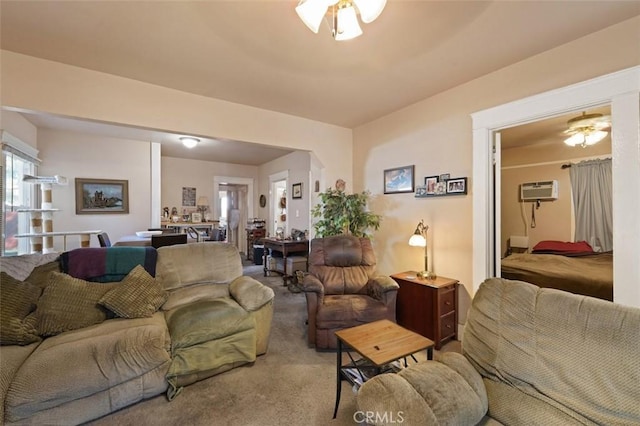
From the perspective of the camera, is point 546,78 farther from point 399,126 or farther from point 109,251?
point 109,251

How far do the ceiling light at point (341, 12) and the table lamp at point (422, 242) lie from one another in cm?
196

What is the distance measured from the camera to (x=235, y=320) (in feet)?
6.79

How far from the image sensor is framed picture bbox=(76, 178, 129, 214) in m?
4.32

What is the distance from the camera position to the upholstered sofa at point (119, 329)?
1432 mm

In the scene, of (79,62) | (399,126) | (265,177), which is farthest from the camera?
(265,177)

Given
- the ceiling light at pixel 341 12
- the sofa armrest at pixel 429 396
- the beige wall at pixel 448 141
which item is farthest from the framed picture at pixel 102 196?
the sofa armrest at pixel 429 396

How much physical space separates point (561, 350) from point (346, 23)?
191cm

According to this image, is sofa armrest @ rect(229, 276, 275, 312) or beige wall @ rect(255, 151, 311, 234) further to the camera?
beige wall @ rect(255, 151, 311, 234)

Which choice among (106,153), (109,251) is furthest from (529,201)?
(106,153)

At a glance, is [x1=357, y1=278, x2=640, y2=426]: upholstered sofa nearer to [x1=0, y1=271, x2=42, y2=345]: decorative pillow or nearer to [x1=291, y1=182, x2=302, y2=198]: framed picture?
[x1=0, y1=271, x2=42, y2=345]: decorative pillow

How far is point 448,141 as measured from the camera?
275cm

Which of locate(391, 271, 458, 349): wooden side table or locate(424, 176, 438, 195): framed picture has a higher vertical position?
locate(424, 176, 438, 195): framed picture

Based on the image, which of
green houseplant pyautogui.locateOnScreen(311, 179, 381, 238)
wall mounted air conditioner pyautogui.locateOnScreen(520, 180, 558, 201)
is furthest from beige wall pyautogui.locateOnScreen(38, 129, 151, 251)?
wall mounted air conditioner pyautogui.locateOnScreen(520, 180, 558, 201)

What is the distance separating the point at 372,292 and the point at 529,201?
402 centimetres
